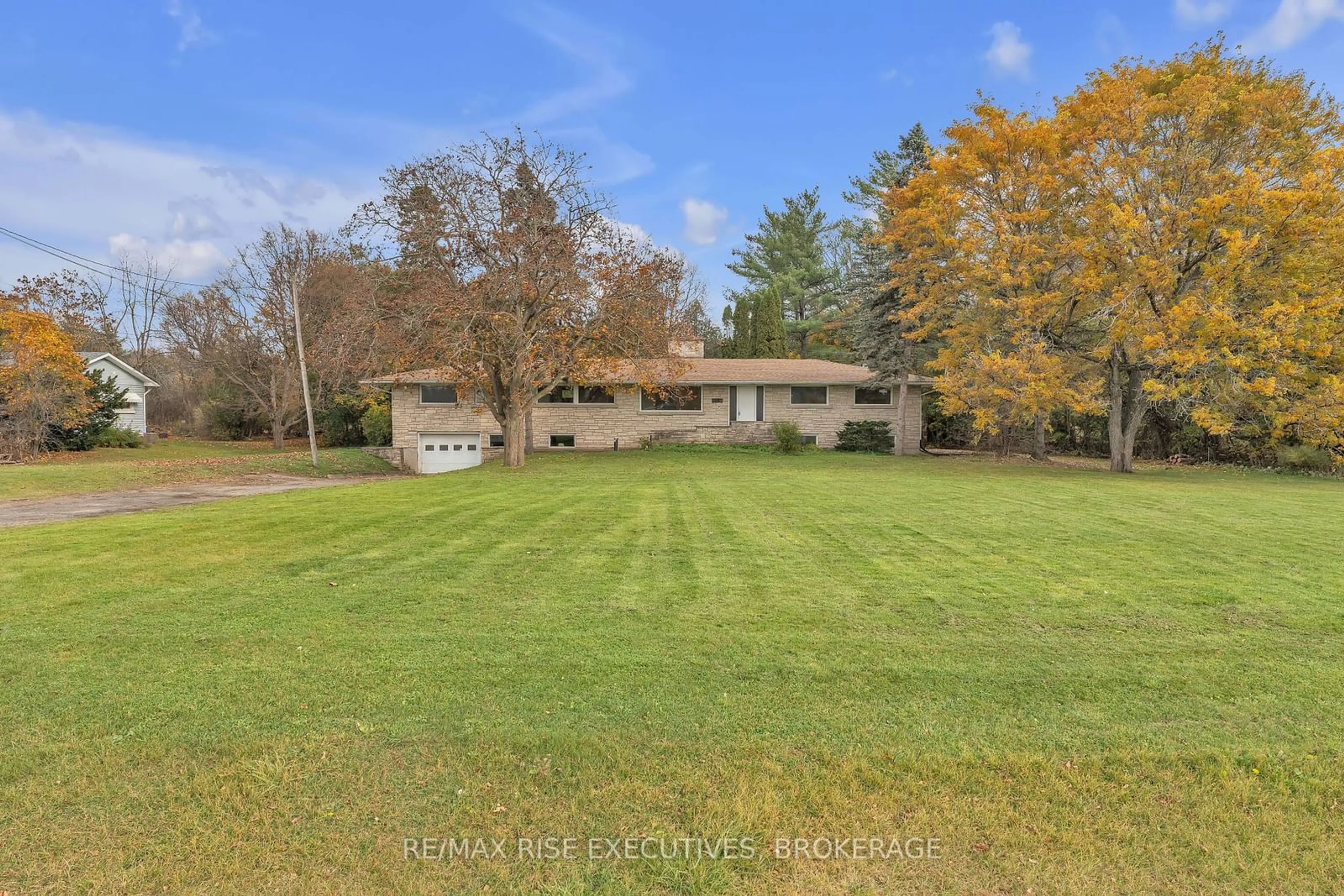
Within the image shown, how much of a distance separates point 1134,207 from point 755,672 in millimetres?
18128

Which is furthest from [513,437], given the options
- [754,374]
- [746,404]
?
[754,374]

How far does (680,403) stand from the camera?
2581 cm

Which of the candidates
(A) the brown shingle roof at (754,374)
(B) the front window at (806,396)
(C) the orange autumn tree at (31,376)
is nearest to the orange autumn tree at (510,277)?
(A) the brown shingle roof at (754,374)

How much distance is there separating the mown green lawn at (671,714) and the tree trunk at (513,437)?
1283 centimetres

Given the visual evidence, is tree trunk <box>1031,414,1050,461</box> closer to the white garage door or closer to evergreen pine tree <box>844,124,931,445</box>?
evergreen pine tree <box>844,124,931,445</box>

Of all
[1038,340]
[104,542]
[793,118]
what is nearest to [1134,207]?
[1038,340]

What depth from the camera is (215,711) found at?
3.25 metres

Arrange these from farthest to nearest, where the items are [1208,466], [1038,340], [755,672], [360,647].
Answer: [1208,466] < [1038,340] < [360,647] < [755,672]

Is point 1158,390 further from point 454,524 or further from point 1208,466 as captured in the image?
point 454,524

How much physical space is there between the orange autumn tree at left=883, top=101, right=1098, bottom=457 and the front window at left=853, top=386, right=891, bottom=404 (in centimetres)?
536

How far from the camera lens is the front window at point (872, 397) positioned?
85.4ft

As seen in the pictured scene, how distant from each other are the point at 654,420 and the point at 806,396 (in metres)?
6.15

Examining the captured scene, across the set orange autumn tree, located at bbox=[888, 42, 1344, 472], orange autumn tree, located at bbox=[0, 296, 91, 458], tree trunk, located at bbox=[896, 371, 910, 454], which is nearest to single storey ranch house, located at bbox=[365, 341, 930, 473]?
tree trunk, located at bbox=[896, 371, 910, 454]

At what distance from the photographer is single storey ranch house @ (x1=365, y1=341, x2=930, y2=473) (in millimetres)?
25547
